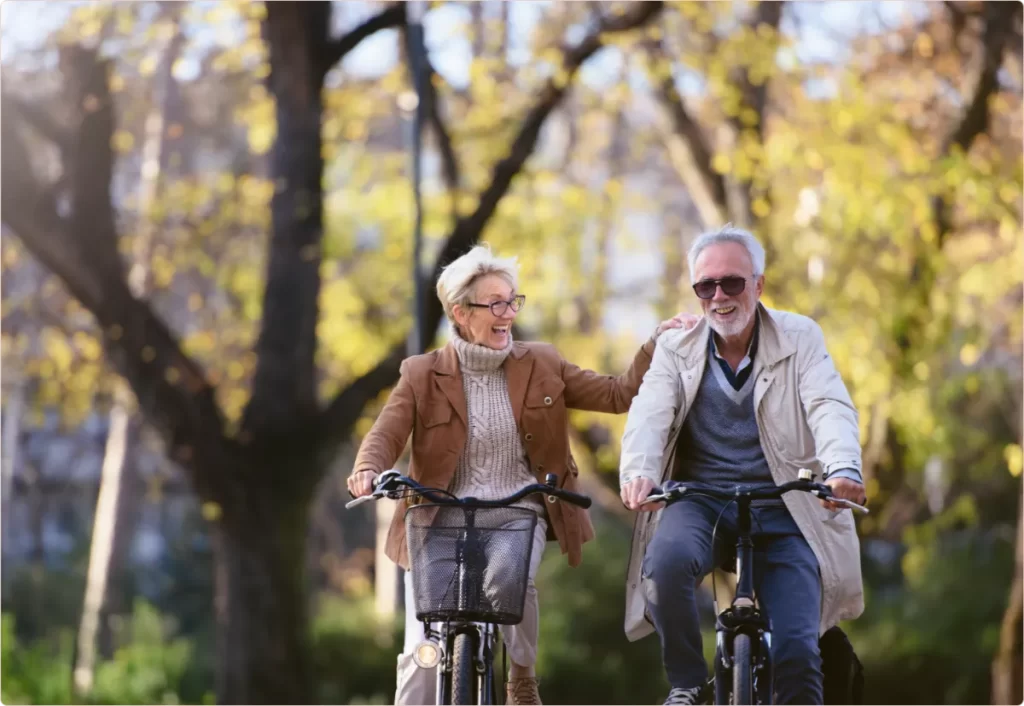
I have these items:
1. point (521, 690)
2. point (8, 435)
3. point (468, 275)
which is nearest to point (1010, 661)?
point (521, 690)

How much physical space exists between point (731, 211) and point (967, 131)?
2.22 m

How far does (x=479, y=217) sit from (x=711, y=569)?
687 cm

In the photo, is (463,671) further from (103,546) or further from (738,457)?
(103,546)

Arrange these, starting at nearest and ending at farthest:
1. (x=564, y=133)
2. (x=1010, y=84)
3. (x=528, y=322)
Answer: (x=1010, y=84), (x=528, y=322), (x=564, y=133)

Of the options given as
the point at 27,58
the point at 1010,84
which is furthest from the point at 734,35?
the point at 27,58

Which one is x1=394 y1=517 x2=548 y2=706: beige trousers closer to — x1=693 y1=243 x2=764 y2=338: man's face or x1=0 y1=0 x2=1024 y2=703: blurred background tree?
x1=693 y1=243 x2=764 y2=338: man's face

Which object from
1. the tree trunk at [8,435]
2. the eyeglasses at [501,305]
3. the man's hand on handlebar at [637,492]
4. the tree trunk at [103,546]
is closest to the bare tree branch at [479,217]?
the eyeglasses at [501,305]

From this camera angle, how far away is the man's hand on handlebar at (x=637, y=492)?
4.99m

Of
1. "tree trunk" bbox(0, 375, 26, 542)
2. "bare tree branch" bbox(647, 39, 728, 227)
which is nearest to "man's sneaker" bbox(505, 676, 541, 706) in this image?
"bare tree branch" bbox(647, 39, 728, 227)

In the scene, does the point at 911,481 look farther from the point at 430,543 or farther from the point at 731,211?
the point at 430,543

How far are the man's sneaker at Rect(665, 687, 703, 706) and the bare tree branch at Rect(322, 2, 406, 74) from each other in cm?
795

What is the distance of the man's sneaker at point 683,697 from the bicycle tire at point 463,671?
66 centimetres

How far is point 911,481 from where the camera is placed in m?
17.5

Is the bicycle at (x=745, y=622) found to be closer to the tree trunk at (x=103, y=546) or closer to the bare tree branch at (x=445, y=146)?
the bare tree branch at (x=445, y=146)
